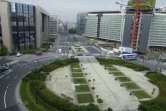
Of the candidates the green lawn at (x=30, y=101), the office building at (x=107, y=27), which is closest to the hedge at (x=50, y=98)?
the green lawn at (x=30, y=101)

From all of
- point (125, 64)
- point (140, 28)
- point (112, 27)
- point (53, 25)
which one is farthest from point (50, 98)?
point (53, 25)

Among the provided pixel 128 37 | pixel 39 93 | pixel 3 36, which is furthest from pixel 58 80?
pixel 128 37

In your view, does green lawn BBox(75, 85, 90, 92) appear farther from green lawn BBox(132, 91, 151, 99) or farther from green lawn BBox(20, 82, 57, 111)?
green lawn BBox(132, 91, 151, 99)

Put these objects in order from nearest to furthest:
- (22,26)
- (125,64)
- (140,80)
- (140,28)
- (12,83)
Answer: (12,83) → (140,80) → (125,64) → (22,26) → (140,28)

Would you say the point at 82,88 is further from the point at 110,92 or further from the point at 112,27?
the point at 112,27

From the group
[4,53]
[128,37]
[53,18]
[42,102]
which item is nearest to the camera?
[42,102]

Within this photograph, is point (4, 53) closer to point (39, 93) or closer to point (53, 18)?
point (39, 93)

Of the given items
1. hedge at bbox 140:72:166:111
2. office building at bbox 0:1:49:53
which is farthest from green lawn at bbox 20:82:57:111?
office building at bbox 0:1:49:53
